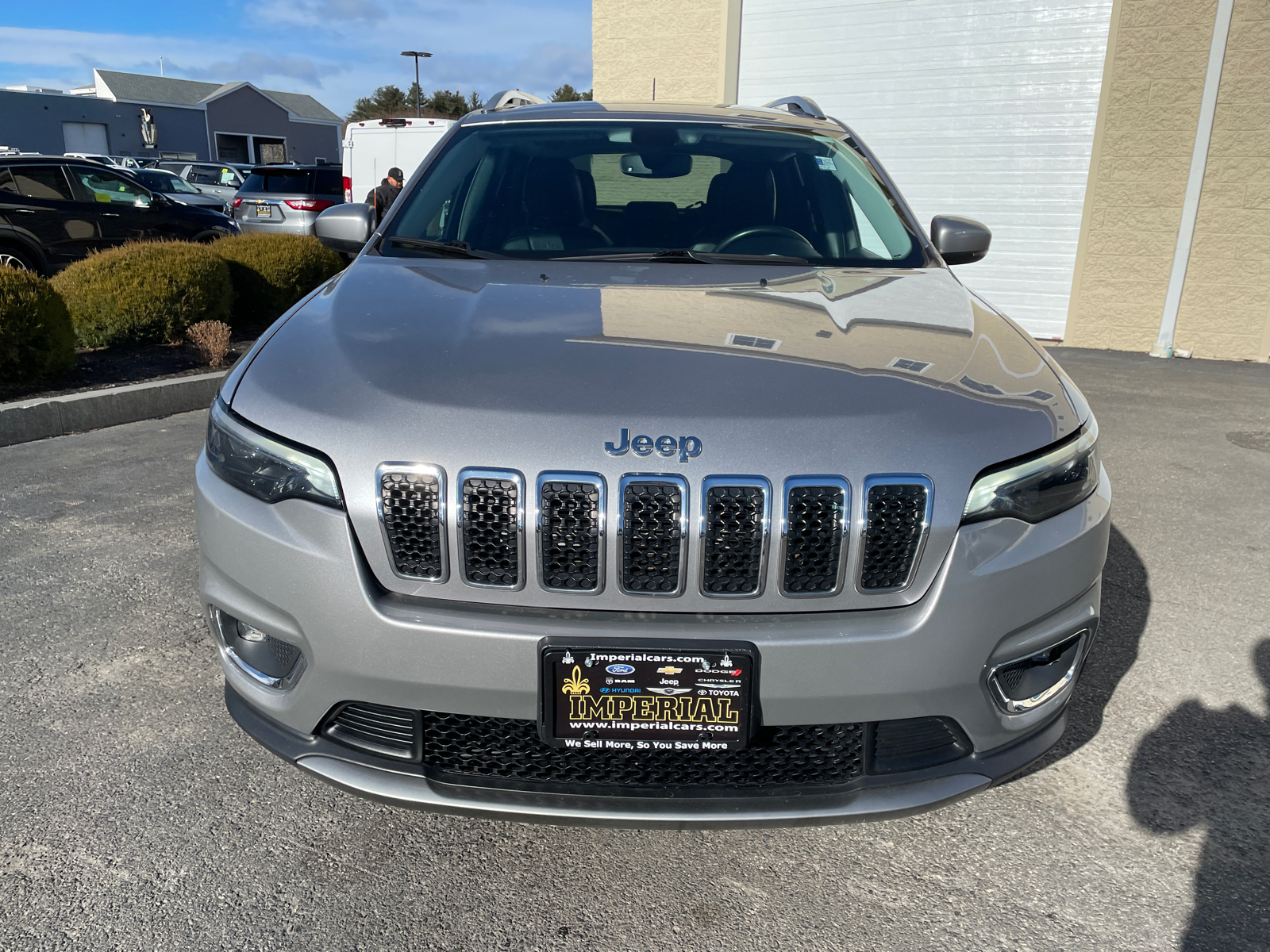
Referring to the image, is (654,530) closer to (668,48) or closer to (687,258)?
(687,258)

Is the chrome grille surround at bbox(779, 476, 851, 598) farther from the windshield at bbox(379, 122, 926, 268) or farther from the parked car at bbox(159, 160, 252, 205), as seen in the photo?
the parked car at bbox(159, 160, 252, 205)

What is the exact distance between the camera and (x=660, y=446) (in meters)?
1.75

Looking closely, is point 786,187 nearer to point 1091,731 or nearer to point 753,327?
point 753,327

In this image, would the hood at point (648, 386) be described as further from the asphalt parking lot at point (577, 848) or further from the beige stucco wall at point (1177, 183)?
the beige stucco wall at point (1177, 183)

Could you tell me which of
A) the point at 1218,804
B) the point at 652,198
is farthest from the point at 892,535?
the point at 652,198

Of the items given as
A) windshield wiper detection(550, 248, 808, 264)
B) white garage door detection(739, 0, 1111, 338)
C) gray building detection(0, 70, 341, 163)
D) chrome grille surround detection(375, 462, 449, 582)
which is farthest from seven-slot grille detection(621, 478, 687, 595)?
gray building detection(0, 70, 341, 163)

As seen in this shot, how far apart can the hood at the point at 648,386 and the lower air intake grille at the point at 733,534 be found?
45mm

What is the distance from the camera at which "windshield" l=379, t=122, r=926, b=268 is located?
304 cm

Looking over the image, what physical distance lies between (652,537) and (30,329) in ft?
20.2

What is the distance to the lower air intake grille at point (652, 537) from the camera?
173cm

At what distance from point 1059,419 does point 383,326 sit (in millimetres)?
1534

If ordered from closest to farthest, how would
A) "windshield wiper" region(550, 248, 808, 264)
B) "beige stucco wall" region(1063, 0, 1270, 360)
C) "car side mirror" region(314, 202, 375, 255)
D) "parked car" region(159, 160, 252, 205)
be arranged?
"windshield wiper" region(550, 248, 808, 264)
"car side mirror" region(314, 202, 375, 255)
"beige stucco wall" region(1063, 0, 1270, 360)
"parked car" region(159, 160, 252, 205)

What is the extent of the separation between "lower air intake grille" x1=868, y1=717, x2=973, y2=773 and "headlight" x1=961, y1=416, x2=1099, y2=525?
0.42 meters

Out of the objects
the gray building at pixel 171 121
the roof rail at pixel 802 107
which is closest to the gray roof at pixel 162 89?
the gray building at pixel 171 121
